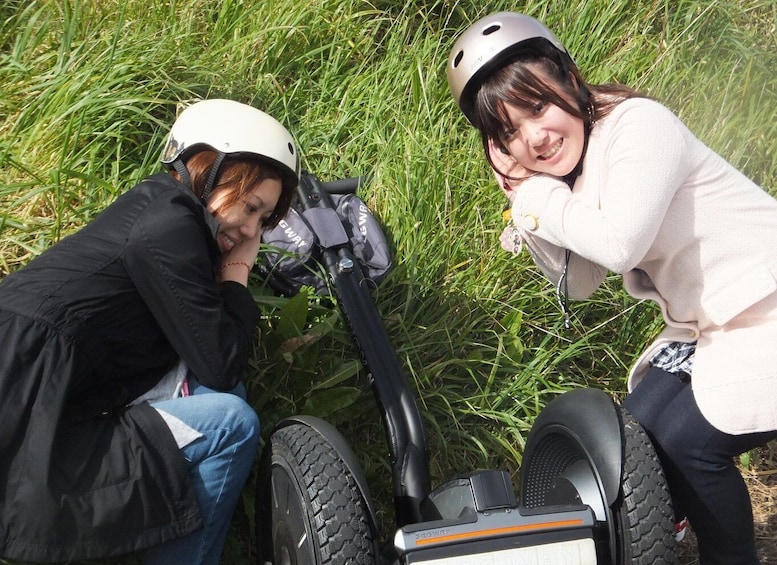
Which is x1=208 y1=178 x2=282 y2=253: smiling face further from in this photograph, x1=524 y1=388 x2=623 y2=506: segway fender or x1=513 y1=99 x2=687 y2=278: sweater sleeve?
x1=524 y1=388 x2=623 y2=506: segway fender

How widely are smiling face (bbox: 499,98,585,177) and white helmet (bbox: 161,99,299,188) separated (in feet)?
2.32

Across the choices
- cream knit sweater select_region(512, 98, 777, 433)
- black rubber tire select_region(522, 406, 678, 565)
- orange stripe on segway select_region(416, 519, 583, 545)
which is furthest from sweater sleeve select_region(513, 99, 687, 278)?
orange stripe on segway select_region(416, 519, 583, 545)

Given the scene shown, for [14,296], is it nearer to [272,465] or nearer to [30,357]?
[30,357]

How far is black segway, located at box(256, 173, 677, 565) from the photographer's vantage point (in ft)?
7.40

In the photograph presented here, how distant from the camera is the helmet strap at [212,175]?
108 inches

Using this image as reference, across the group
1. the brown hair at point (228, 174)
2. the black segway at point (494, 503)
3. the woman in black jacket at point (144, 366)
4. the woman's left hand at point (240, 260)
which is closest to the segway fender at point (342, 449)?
the black segway at point (494, 503)

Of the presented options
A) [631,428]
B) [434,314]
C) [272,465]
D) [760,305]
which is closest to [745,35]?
[434,314]

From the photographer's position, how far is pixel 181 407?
8.41 feet

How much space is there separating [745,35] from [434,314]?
8.05ft

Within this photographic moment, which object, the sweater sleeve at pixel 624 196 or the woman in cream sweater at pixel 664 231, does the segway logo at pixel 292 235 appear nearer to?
the woman in cream sweater at pixel 664 231

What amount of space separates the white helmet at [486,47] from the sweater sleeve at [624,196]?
39 cm

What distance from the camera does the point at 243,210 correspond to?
9.17ft

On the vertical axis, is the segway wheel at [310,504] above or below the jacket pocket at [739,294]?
below

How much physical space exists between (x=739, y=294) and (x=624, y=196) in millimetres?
428
